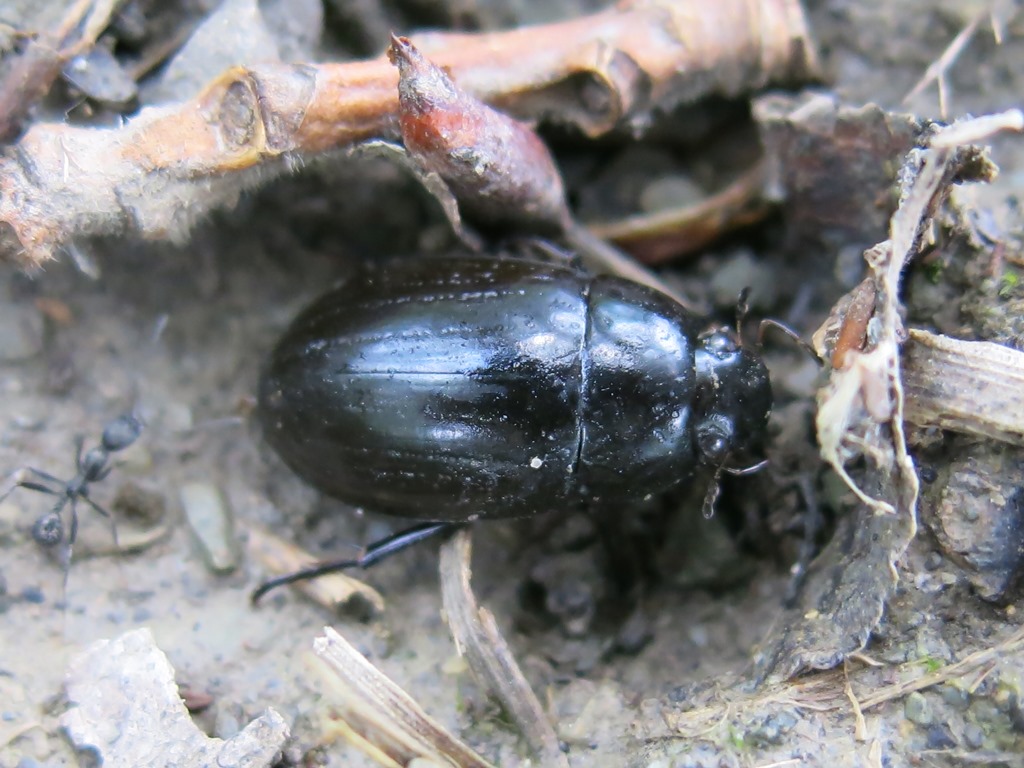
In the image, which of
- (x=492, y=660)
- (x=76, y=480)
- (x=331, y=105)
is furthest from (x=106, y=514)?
(x=331, y=105)

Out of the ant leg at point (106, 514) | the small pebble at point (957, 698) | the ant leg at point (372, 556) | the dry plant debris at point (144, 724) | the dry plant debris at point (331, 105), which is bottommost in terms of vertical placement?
the small pebble at point (957, 698)

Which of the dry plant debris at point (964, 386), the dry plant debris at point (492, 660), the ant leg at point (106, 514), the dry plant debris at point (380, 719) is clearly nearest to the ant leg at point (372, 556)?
the dry plant debris at point (492, 660)

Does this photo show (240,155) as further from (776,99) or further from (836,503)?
(836,503)

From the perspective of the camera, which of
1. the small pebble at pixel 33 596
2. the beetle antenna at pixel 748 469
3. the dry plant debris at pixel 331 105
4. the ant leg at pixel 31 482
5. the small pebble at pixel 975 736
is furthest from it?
the beetle antenna at pixel 748 469

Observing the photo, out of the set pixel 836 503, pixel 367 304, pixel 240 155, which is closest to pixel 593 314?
pixel 367 304

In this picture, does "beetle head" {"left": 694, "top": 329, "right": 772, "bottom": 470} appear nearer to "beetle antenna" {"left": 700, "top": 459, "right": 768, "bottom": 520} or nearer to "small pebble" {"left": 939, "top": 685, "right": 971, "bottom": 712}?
"beetle antenna" {"left": 700, "top": 459, "right": 768, "bottom": 520}

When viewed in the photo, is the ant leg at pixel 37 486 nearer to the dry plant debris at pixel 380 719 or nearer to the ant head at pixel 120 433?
the ant head at pixel 120 433

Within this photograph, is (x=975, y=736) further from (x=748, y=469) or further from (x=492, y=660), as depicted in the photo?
(x=492, y=660)
